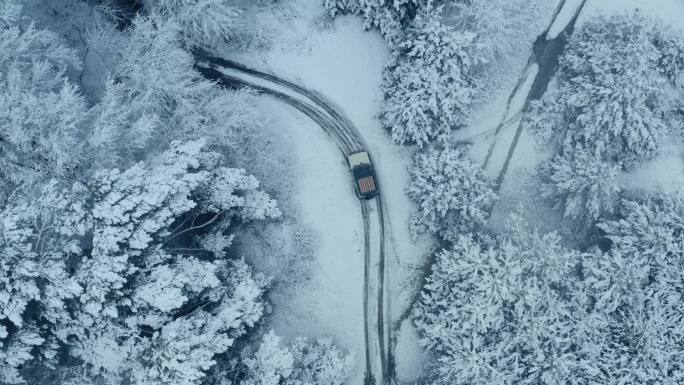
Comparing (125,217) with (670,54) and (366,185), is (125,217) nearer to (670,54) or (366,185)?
(366,185)

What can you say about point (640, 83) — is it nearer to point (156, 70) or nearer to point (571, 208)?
point (571, 208)

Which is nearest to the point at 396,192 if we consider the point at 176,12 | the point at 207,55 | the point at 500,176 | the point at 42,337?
the point at 500,176

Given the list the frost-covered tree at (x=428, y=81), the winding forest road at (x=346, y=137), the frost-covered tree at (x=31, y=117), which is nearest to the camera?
the frost-covered tree at (x=31, y=117)

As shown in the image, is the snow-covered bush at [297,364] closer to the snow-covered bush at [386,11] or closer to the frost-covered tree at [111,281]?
the frost-covered tree at [111,281]

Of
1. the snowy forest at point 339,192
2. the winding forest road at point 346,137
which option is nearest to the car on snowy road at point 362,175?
the snowy forest at point 339,192

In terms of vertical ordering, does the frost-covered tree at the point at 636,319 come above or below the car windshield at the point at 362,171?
below

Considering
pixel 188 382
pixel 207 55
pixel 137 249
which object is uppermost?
pixel 207 55

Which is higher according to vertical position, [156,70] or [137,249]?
[156,70]
